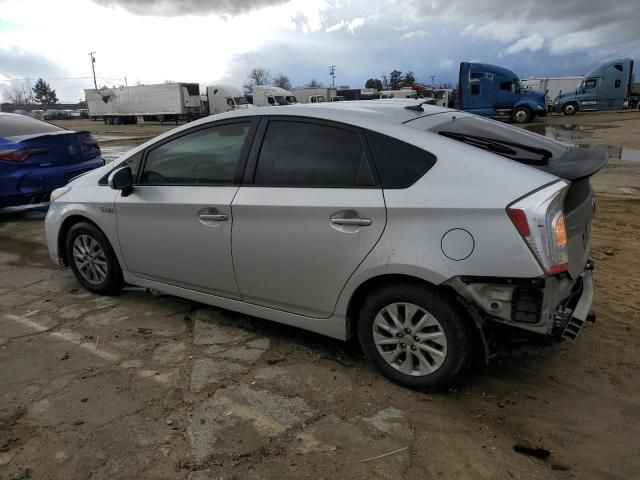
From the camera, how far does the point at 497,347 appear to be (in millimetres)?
2799

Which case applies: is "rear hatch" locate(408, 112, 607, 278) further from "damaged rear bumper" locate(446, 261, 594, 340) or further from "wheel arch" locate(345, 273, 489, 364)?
"wheel arch" locate(345, 273, 489, 364)

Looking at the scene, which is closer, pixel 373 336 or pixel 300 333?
pixel 373 336

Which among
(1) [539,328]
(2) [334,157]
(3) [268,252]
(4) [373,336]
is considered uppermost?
(2) [334,157]

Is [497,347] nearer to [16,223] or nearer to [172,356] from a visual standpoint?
[172,356]

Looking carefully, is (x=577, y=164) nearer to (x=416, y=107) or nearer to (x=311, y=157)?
(x=416, y=107)

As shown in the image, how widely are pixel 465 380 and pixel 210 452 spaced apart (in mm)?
1552

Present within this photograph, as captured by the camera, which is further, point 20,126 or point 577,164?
Result: point 20,126

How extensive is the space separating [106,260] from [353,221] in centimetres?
247

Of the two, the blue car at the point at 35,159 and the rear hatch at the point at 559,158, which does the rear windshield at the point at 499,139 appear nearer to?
the rear hatch at the point at 559,158

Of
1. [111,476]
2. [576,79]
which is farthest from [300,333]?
[576,79]

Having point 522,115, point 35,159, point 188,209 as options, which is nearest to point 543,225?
point 188,209

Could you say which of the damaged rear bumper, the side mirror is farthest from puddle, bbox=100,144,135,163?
the damaged rear bumper

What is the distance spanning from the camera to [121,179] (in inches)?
155

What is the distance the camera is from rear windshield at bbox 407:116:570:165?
9.61 ft
